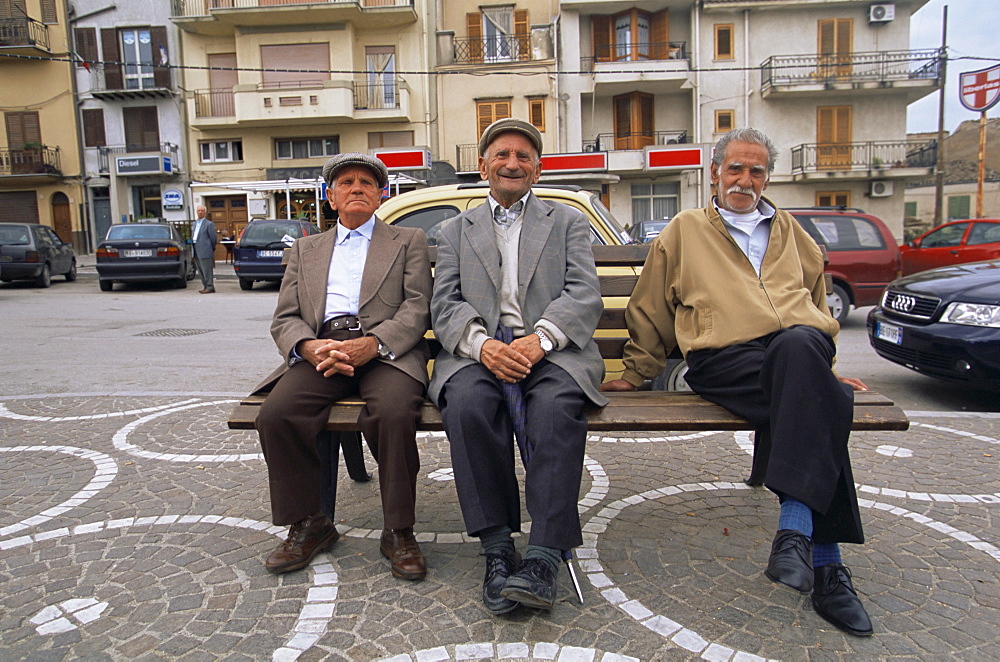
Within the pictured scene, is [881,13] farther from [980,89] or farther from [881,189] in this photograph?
[980,89]

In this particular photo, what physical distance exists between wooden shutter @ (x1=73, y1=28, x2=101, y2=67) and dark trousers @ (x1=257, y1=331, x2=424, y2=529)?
36052 millimetres

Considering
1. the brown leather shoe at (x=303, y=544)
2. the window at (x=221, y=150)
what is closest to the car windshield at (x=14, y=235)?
the window at (x=221, y=150)

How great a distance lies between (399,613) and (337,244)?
1819mm

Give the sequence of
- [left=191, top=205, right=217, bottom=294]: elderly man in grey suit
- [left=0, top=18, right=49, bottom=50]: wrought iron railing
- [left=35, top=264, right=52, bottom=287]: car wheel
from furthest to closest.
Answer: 1. [left=0, top=18, right=49, bottom=50]: wrought iron railing
2. [left=35, top=264, right=52, bottom=287]: car wheel
3. [left=191, top=205, right=217, bottom=294]: elderly man in grey suit

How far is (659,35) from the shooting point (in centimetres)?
3114

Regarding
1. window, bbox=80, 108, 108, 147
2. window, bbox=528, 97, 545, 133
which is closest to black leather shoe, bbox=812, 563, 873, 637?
window, bbox=528, 97, 545, 133

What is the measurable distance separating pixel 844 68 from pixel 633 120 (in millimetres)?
8745

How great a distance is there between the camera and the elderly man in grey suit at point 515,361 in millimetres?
2785

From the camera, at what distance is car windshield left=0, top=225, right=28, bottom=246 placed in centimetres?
1844

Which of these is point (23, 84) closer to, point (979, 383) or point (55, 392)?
point (55, 392)

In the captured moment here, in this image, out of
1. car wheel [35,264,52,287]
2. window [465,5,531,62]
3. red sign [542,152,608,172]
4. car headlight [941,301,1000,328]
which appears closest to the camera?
car headlight [941,301,1000,328]

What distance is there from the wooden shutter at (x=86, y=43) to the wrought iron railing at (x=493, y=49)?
15.8 metres

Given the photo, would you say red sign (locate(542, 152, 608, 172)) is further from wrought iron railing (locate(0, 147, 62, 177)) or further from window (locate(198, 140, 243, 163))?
wrought iron railing (locate(0, 147, 62, 177))

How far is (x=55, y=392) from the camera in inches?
263
